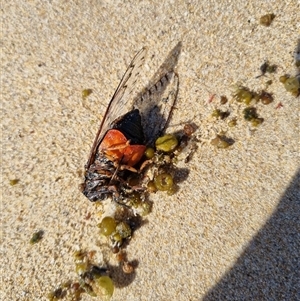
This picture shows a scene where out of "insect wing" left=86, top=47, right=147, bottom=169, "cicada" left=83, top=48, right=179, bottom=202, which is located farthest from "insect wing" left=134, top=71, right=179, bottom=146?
"insect wing" left=86, top=47, right=147, bottom=169

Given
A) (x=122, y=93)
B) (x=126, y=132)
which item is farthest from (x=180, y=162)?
(x=122, y=93)

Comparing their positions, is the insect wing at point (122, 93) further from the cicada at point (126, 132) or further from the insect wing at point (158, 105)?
the insect wing at point (158, 105)

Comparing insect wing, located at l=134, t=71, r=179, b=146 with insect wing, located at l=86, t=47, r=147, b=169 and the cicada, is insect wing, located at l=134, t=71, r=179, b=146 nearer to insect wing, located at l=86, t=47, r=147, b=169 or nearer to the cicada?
the cicada

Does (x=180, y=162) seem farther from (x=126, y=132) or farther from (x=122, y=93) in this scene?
(x=122, y=93)

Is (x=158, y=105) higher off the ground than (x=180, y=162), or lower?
higher

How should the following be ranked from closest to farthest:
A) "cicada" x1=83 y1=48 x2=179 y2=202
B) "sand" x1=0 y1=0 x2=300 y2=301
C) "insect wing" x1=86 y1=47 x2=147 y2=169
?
1. "sand" x1=0 y1=0 x2=300 y2=301
2. "cicada" x1=83 y1=48 x2=179 y2=202
3. "insect wing" x1=86 y1=47 x2=147 y2=169

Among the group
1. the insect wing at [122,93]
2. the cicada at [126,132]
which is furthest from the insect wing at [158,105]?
A: the insect wing at [122,93]

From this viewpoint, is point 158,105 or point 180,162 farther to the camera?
point 158,105
